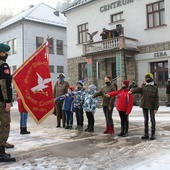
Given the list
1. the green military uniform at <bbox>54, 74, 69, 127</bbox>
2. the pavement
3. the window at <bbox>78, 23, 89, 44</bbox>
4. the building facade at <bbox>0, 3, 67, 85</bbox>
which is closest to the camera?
the pavement

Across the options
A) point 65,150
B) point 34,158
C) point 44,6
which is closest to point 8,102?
point 34,158

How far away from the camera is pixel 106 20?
81.4 feet

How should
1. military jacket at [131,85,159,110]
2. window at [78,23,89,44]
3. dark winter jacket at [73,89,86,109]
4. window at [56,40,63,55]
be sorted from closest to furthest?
military jacket at [131,85,159,110]
dark winter jacket at [73,89,86,109]
window at [78,23,89,44]
window at [56,40,63,55]

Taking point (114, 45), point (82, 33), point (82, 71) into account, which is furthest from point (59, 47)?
point (114, 45)

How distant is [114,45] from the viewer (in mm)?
21938

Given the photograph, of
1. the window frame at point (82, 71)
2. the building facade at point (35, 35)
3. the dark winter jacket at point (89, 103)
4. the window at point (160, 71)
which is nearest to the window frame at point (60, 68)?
the building facade at point (35, 35)

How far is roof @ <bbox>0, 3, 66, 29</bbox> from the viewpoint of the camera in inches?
1357

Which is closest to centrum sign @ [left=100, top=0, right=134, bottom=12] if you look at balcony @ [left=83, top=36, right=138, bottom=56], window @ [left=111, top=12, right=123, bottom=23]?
window @ [left=111, top=12, right=123, bottom=23]

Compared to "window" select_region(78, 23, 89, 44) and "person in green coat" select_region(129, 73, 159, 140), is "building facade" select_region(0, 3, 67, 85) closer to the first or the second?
"window" select_region(78, 23, 89, 44)

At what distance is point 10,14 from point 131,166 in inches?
2291

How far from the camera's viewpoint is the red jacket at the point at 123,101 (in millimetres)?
7422

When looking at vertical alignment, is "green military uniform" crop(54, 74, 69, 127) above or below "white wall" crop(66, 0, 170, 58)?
below

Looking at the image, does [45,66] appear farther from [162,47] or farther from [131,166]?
[162,47]

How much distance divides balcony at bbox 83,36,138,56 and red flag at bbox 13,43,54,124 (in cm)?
1432
